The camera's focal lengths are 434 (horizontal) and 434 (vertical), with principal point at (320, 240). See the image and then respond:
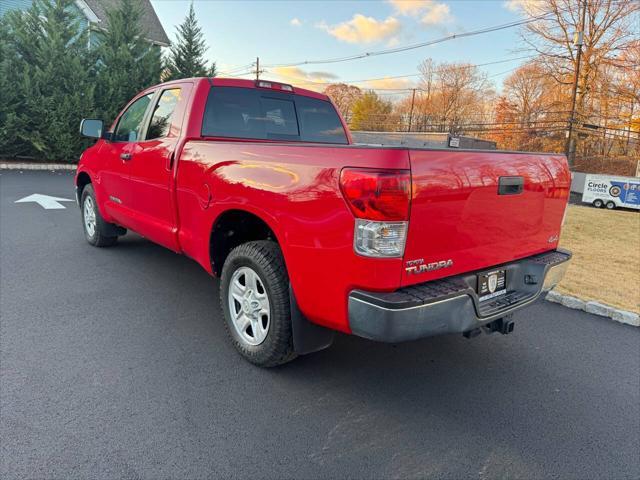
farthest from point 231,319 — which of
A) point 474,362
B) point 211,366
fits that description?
point 474,362

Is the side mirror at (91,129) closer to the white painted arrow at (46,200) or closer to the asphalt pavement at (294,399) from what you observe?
the asphalt pavement at (294,399)

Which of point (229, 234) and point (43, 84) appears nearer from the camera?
point (229, 234)

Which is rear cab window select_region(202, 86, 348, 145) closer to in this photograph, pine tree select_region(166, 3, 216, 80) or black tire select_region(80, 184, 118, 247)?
black tire select_region(80, 184, 118, 247)

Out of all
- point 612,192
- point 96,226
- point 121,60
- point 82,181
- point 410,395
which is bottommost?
point 612,192

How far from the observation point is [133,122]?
471cm

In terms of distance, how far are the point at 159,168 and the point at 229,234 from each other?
3.37ft

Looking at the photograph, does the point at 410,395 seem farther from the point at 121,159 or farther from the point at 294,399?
the point at 121,159

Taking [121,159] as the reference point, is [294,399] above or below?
below

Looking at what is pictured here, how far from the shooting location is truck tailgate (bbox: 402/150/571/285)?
2.21 meters

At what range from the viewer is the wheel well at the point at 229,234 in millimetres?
3264

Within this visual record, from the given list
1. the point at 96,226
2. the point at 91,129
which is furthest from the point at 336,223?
the point at 96,226

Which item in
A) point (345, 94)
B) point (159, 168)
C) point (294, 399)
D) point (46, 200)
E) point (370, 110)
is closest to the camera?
point (294, 399)

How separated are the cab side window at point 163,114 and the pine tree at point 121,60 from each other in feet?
45.2

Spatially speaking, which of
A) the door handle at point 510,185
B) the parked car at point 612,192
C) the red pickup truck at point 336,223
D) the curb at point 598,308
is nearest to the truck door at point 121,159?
the red pickup truck at point 336,223
